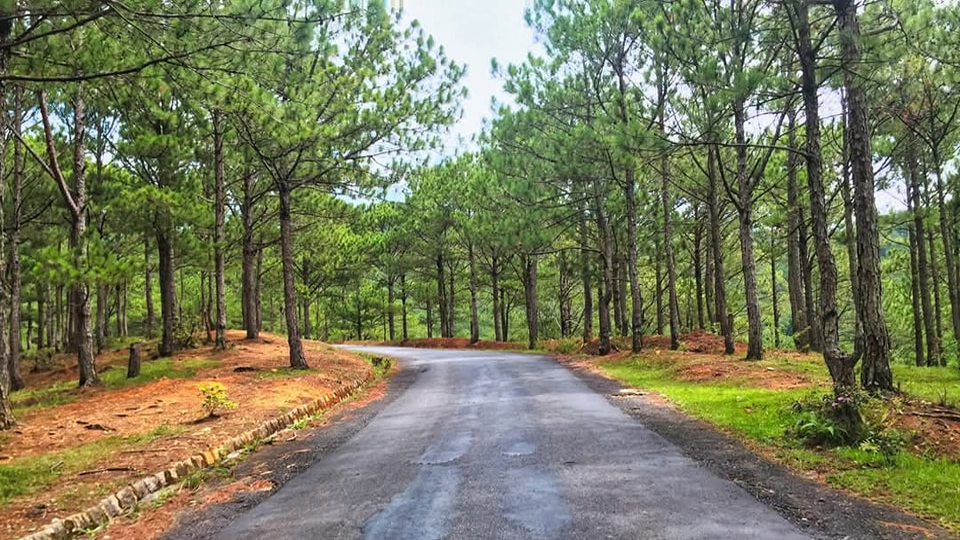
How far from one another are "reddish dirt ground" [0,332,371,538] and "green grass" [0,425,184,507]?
68 mm

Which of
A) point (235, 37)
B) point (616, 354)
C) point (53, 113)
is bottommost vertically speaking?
point (616, 354)

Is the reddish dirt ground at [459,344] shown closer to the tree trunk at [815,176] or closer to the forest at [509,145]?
the forest at [509,145]

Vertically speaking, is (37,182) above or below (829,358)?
above

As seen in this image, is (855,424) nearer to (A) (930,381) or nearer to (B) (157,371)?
(A) (930,381)

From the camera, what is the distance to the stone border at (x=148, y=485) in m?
4.83

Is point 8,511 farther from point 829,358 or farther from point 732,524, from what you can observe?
point 829,358

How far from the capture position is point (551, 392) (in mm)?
11359

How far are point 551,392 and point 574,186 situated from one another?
1063 cm

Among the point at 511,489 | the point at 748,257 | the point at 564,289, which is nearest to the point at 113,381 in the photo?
the point at 511,489

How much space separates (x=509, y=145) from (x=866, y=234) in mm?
12483

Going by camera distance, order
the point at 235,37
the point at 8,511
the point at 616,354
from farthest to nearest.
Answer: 1. the point at 616,354
2. the point at 235,37
3. the point at 8,511

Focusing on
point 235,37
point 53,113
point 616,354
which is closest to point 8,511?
point 235,37

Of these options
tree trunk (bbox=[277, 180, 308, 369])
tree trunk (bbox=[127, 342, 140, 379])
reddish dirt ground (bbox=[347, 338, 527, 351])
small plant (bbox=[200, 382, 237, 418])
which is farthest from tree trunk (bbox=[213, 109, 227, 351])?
reddish dirt ground (bbox=[347, 338, 527, 351])

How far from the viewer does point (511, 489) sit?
16.7 ft
